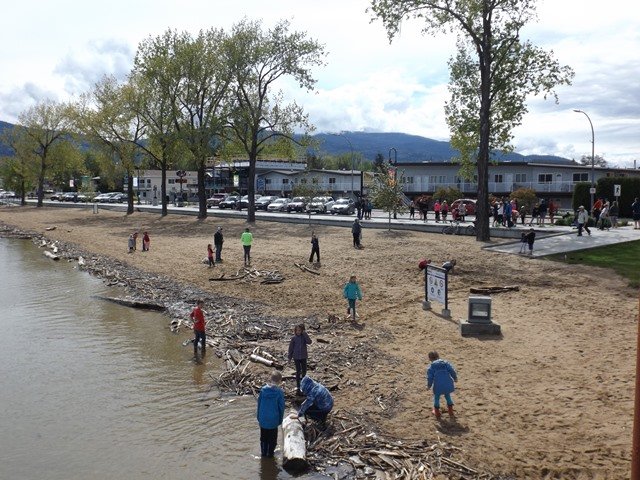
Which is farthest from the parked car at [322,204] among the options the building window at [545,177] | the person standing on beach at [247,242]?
the person standing on beach at [247,242]

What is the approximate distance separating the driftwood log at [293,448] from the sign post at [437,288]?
857 centimetres

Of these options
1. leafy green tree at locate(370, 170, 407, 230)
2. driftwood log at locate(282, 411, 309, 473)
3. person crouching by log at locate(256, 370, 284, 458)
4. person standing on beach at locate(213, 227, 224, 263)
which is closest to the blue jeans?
driftwood log at locate(282, 411, 309, 473)

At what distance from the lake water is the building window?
49.8 metres

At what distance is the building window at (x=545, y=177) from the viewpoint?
60.9 metres

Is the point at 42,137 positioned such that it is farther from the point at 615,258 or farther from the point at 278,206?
the point at 615,258

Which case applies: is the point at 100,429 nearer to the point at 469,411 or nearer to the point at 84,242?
the point at 469,411

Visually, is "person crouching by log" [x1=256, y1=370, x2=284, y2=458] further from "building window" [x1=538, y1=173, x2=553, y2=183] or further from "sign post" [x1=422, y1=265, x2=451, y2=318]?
"building window" [x1=538, y1=173, x2=553, y2=183]

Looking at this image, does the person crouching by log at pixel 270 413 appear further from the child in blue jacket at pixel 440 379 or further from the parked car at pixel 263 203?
the parked car at pixel 263 203

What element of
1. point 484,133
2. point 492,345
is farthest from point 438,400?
point 484,133

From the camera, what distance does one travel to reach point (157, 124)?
5794 centimetres

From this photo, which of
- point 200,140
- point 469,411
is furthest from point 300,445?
point 200,140

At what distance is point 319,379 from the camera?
13.4 m

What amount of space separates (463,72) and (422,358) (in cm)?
2692

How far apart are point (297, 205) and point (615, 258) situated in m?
39.8
